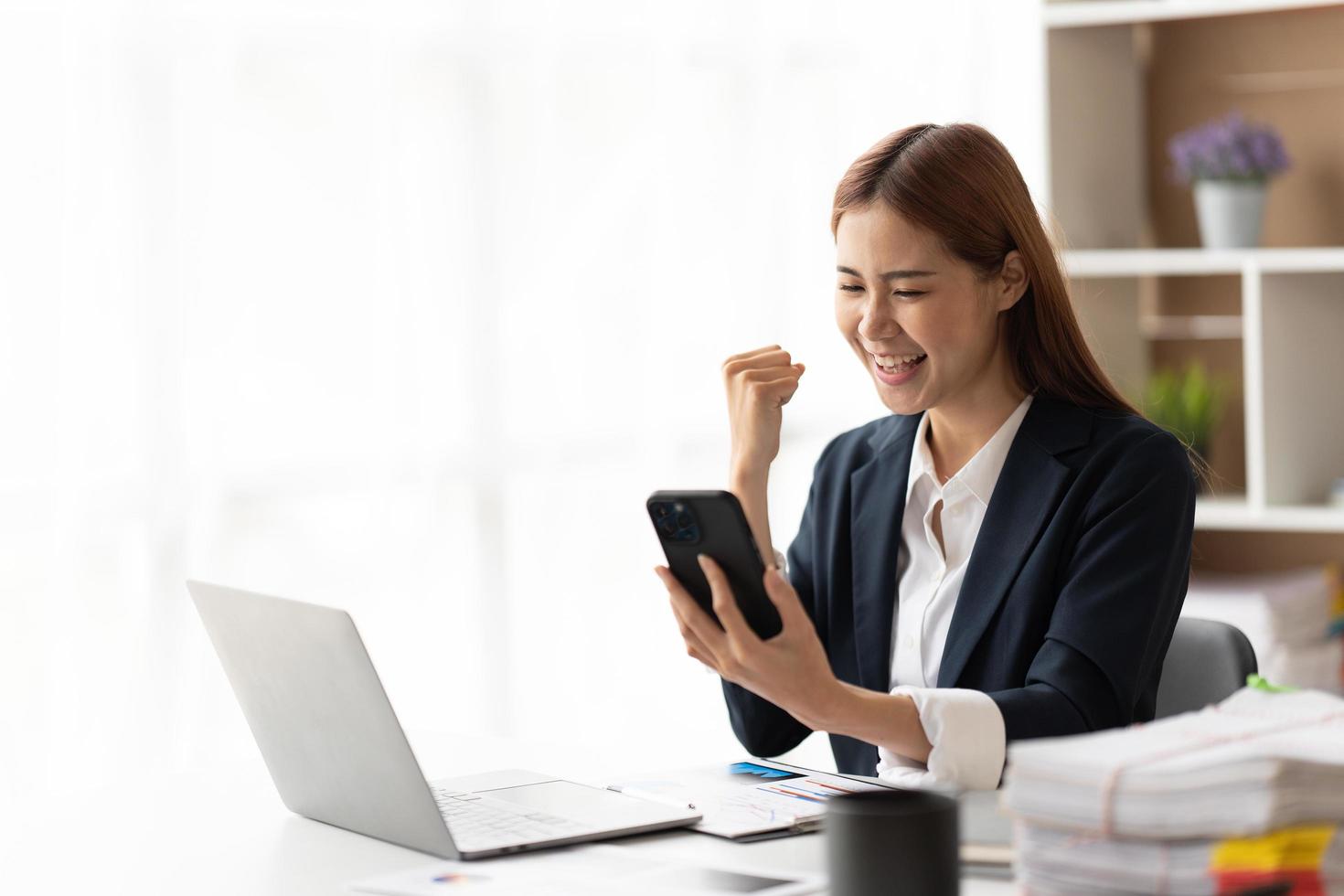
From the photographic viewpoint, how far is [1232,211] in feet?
10.1

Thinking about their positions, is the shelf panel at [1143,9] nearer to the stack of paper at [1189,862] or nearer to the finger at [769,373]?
the finger at [769,373]

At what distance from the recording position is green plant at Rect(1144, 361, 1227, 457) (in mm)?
3156

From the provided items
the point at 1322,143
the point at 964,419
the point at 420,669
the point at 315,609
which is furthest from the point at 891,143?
the point at 1322,143

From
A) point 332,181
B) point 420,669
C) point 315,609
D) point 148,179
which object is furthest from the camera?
point 420,669

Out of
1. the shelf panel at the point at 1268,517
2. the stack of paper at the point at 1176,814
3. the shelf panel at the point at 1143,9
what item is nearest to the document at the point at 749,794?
the stack of paper at the point at 1176,814

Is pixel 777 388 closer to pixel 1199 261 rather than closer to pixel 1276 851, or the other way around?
pixel 1276 851

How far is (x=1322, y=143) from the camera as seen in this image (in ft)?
10.5

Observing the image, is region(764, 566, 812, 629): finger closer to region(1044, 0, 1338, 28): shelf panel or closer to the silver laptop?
the silver laptop

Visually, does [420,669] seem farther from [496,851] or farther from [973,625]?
[496,851]

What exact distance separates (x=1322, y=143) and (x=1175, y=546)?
1.76 m

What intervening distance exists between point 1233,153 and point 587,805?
2.15 meters

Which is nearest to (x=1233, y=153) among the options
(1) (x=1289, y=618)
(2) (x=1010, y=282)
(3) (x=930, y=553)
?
(1) (x=1289, y=618)

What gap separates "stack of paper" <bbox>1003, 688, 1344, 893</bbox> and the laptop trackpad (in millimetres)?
411

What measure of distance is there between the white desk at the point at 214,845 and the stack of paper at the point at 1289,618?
1.63 metres
